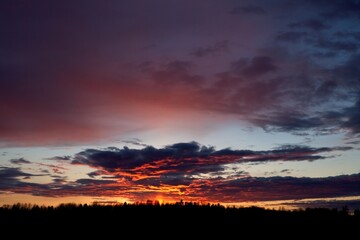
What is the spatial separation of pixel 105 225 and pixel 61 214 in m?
4.83

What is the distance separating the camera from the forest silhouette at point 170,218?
31.5 meters

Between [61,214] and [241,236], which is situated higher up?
[61,214]

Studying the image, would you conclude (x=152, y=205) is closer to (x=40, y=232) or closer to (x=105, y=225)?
(x=105, y=225)

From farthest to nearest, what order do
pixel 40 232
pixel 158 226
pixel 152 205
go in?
1. pixel 152 205
2. pixel 158 226
3. pixel 40 232

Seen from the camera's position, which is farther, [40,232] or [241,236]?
[241,236]

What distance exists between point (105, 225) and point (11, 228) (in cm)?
644

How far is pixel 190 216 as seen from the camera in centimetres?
3525

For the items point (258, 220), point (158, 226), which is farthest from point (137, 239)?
point (258, 220)

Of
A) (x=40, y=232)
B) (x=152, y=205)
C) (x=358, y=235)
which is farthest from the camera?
(x=152, y=205)

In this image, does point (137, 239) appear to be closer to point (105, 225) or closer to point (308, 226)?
point (105, 225)

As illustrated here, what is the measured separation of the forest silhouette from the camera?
103ft

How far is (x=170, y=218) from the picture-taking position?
112 ft


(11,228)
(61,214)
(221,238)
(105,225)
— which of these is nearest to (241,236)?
(221,238)

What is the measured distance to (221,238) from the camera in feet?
104
